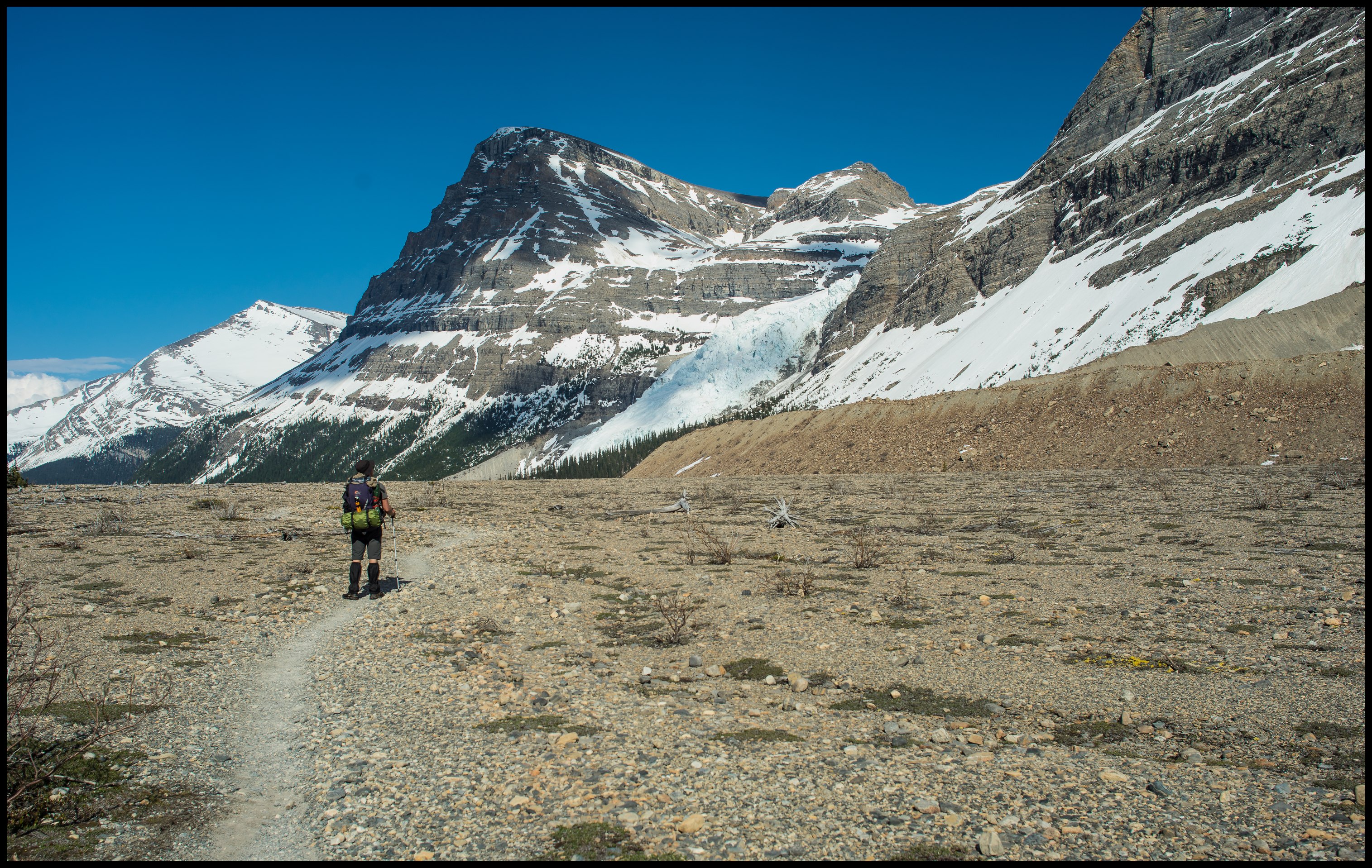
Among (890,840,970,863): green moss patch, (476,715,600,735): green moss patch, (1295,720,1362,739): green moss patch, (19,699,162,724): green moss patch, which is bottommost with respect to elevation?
(890,840,970,863): green moss patch

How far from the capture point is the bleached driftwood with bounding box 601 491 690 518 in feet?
106

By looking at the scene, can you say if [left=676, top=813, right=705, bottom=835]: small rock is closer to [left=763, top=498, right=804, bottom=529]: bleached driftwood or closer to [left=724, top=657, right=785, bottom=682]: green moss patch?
[left=724, top=657, right=785, bottom=682]: green moss patch

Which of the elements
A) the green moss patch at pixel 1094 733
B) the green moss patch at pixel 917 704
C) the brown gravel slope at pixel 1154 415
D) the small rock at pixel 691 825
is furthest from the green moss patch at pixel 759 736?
the brown gravel slope at pixel 1154 415

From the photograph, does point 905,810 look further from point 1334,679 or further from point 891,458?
point 891,458

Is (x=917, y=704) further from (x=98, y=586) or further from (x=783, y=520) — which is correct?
(x=783, y=520)

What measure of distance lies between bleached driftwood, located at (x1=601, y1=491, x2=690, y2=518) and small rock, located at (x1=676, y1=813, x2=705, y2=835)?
2595 centimetres

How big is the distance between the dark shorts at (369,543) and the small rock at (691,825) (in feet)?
36.7

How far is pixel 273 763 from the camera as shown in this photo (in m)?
7.11

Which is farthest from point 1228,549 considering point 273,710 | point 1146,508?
point 273,710

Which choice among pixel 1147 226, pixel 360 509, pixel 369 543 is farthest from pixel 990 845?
pixel 1147 226

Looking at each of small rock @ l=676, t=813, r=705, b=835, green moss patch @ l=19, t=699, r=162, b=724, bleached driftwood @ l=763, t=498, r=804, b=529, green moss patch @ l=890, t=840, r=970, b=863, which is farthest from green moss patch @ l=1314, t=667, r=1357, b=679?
bleached driftwood @ l=763, t=498, r=804, b=529

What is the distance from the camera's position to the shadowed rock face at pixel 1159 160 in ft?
287

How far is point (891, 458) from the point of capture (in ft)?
194

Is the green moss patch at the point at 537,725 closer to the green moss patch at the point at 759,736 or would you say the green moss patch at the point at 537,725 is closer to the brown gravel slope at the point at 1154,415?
the green moss patch at the point at 759,736
